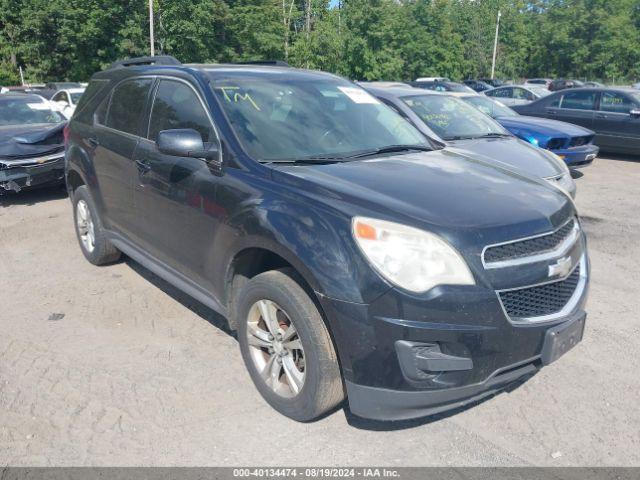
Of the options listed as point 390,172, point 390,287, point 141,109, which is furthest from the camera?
point 141,109

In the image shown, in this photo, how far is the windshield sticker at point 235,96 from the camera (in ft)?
12.3

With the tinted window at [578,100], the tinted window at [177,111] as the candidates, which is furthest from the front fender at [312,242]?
the tinted window at [578,100]

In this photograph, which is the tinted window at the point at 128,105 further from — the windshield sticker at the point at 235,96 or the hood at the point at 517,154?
the hood at the point at 517,154

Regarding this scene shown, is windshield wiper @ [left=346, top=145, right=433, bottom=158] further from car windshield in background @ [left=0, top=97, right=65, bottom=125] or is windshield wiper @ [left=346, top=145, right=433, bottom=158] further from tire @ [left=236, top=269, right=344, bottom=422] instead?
car windshield in background @ [left=0, top=97, right=65, bottom=125]

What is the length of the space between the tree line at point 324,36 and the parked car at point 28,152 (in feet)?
114

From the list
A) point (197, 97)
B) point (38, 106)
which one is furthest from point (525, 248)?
point (38, 106)

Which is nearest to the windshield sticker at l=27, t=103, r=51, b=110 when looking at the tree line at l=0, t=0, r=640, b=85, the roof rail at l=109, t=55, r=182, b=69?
the roof rail at l=109, t=55, r=182, b=69

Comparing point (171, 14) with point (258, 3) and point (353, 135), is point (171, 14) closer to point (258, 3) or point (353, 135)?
point (258, 3)

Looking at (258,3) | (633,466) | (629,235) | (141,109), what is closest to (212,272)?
(141,109)

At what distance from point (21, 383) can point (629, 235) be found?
649 centimetres

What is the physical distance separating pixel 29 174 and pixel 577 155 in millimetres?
8503

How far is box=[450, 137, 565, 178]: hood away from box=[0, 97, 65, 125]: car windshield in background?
22.0 ft

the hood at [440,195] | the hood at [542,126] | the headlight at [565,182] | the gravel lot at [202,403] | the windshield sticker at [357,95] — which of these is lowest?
the gravel lot at [202,403]

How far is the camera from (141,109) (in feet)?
14.7
